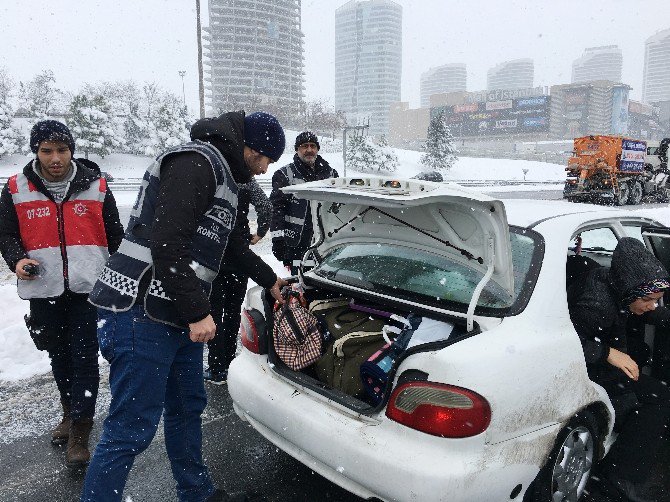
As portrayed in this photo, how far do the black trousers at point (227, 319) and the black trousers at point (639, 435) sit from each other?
8.27 feet

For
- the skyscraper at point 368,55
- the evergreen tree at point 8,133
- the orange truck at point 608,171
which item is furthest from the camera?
the skyscraper at point 368,55

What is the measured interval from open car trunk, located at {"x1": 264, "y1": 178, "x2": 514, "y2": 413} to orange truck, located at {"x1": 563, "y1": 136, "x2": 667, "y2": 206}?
20.3m

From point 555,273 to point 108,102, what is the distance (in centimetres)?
4520

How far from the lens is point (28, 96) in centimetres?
4869

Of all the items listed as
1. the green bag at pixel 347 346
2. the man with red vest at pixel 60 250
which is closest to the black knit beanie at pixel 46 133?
the man with red vest at pixel 60 250

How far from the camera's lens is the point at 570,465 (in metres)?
2.37

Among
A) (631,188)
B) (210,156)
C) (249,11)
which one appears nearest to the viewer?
(210,156)

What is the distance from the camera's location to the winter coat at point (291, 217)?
452cm

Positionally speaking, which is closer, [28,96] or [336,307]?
[336,307]

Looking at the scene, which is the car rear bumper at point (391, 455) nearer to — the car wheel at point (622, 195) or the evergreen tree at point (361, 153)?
the car wheel at point (622, 195)

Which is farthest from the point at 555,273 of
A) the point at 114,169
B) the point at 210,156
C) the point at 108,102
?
the point at 108,102

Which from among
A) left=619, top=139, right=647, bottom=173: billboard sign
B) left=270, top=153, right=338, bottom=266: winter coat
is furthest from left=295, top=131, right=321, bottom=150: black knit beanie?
left=619, top=139, right=647, bottom=173: billboard sign

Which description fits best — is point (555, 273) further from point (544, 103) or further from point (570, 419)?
point (544, 103)

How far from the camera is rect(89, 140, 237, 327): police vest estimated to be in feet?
6.54
